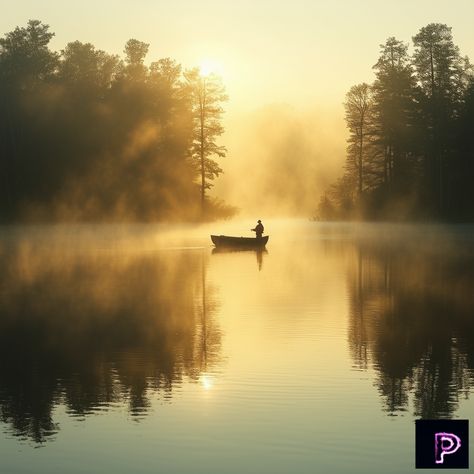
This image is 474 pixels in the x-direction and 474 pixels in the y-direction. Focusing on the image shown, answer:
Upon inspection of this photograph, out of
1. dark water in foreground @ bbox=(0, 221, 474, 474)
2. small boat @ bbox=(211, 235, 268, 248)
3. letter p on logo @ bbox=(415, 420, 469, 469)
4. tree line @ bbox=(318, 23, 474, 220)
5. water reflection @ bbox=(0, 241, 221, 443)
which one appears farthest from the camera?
tree line @ bbox=(318, 23, 474, 220)

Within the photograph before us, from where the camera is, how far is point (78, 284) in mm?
39594

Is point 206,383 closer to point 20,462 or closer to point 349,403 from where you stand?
point 349,403

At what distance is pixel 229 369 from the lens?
19.7m

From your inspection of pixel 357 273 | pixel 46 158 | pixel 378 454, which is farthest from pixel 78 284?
pixel 46 158

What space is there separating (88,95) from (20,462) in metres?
98.5

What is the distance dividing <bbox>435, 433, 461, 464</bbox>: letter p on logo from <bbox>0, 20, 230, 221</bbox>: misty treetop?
298 feet

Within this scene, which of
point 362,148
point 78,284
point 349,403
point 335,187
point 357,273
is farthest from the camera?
point 335,187

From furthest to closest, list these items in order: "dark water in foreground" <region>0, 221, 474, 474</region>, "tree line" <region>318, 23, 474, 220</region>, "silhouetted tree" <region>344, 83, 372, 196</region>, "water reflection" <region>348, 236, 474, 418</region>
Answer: "silhouetted tree" <region>344, 83, 372, 196</region>
"tree line" <region>318, 23, 474, 220</region>
"water reflection" <region>348, 236, 474, 418</region>
"dark water in foreground" <region>0, 221, 474, 474</region>

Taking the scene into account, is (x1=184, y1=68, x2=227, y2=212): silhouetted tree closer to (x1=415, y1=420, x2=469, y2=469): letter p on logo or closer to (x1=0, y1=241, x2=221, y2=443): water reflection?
(x1=0, y1=241, x2=221, y2=443): water reflection

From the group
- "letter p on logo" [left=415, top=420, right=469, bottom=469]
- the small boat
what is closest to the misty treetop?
the small boat

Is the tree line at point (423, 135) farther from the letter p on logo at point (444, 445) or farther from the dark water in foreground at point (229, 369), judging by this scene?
the letter p on logo at point (444, 445)

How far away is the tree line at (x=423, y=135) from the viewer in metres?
104

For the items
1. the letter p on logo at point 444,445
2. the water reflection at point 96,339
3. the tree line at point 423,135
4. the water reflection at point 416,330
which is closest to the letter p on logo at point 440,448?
the letter p on logo at point 444,445

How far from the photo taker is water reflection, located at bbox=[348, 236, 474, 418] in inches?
686
